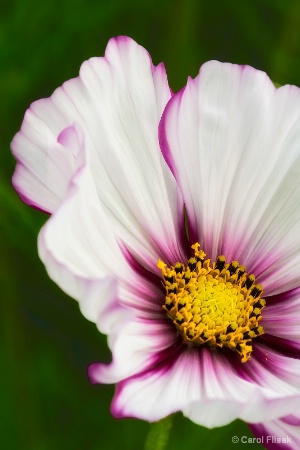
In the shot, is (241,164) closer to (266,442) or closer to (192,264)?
(192,264)

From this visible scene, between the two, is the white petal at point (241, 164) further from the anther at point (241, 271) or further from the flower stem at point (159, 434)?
the flower stem at point (159, 434)

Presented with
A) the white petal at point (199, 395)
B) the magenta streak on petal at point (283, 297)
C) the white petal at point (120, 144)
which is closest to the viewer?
the white petal at point (199, 395)

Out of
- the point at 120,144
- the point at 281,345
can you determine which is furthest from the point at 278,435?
the point at 120,144

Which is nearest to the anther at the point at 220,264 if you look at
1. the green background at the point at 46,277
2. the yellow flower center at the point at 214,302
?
the yellow flower center at the point at 214,302

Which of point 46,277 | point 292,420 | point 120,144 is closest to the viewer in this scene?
point 292,420

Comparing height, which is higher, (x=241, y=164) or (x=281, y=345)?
(x=241, y=164)

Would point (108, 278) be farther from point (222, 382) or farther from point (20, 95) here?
point (20, 95)

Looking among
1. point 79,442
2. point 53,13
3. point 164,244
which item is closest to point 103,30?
point 53,13

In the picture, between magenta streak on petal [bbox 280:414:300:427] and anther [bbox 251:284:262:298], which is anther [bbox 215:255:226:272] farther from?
magenta streak on petal [bbox 280:414:300:427]
